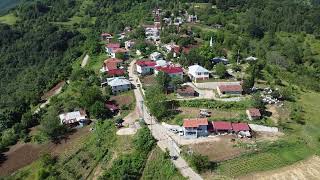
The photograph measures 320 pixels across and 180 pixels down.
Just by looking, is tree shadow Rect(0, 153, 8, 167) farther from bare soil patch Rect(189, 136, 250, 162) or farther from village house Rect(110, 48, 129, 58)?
village house Rect(110, 48, 129, 58)

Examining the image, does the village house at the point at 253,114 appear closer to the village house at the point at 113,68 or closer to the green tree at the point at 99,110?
the green tree at the point at 99,110

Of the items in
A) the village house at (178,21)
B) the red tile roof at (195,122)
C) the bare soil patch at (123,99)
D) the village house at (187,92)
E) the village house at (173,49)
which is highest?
the village house at (178,21)

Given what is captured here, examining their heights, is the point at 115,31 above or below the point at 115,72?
above

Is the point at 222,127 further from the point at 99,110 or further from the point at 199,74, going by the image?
the point at 99,110

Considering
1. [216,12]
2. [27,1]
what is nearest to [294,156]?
[216,12]

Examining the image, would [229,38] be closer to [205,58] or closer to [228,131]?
[205,58]

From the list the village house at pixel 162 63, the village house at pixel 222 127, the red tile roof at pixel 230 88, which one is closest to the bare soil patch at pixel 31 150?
the village house at pixel 222 127

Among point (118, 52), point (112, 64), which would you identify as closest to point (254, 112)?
point (112, 64)

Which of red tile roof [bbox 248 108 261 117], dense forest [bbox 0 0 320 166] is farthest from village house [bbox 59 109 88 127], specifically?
red tile roof [bbox 248 108 261 117]
